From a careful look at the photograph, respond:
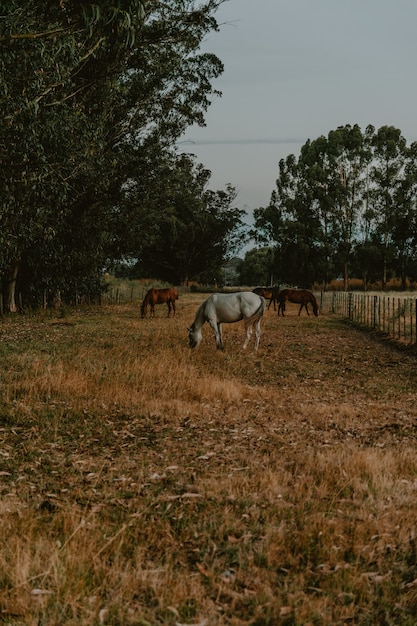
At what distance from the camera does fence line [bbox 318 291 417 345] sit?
804 inches

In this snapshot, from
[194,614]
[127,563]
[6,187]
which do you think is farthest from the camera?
Answer: [6,187]

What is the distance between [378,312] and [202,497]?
20089 mm

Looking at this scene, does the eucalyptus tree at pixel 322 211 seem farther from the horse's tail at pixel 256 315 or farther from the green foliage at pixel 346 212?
the horse's tail at pixel 256 315

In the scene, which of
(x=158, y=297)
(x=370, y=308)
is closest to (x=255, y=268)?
(x=158, y=297)

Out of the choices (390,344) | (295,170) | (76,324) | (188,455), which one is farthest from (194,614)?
(295,170)

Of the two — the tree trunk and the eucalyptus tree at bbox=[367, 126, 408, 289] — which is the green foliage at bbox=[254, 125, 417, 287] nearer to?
the eucalyptus tree at bbox=[367, 126, 408, 289]

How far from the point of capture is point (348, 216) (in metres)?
63.8

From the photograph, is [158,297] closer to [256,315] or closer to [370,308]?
[370,308]

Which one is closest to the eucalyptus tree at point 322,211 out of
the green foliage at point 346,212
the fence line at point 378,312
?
the green foliage at point 346,212

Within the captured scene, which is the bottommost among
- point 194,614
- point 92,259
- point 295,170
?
point 194,614

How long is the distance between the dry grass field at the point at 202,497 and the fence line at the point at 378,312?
7.75m

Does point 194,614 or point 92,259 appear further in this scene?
point 92,259

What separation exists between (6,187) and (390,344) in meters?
12.8

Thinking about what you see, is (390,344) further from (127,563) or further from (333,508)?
(127,563)
